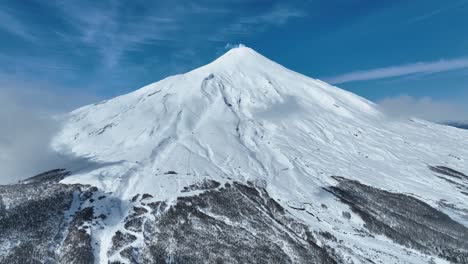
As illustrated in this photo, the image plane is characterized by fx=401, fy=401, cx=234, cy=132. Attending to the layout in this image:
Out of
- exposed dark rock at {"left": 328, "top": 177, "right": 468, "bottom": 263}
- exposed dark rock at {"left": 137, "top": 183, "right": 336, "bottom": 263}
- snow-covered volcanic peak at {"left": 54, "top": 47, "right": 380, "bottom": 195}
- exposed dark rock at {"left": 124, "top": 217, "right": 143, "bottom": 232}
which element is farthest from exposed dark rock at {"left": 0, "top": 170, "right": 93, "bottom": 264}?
exposed dark rock at {"left": 328, "top": 177, "right": 468, "bottom": 263}

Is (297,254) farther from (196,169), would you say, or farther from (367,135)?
(367,135)

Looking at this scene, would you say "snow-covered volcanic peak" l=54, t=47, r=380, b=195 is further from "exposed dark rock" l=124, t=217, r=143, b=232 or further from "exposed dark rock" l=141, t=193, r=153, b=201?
"exposed dark rock" l=124, t=217, r=143, b=232

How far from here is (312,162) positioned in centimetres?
10612

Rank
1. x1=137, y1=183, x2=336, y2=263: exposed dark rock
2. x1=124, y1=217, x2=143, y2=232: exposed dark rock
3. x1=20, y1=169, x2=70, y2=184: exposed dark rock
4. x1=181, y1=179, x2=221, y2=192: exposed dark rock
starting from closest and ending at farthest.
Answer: x1=137, y1=183, x2=336, y2=263: exposed dark rock, x1=124, y1=217, x2=143, y2=232: exposed dark rock, x1=181, y1=179, x2=221, y2=192: exposed dark rock, x1=20, y1=169, x2=70, y2=184: exposed dark rock

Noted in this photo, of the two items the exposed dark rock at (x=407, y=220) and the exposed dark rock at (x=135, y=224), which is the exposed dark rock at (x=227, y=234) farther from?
the exposed dark rock at (x=407, y=220)

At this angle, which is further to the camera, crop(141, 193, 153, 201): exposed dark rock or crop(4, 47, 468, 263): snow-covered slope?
crop(4, 47, 468, 263): snow-covered slope

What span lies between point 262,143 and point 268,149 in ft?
14.9

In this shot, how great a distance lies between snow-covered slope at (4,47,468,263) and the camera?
7631 cm

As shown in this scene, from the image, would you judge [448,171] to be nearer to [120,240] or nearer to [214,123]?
[214,123]

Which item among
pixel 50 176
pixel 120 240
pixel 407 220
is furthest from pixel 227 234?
pixel 50 176

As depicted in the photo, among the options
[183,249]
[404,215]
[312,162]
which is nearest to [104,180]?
[183,249]

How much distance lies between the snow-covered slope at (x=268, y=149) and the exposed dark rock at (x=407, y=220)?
2085mm

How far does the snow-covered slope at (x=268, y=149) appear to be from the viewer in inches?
3004

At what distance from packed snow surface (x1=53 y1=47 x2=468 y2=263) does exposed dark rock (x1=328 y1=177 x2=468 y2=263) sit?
9.73ft
